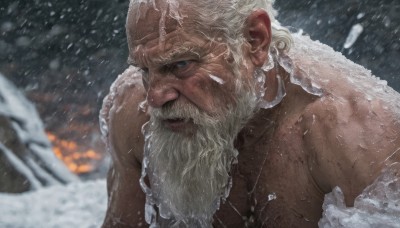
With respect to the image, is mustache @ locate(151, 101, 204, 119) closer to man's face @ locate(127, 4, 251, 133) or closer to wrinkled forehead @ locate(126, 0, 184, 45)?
man's face @ locate(127, 4, 251, 133)

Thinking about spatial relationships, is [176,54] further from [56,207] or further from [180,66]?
[56,207]

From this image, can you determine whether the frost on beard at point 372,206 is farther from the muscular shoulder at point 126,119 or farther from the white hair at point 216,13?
A: the muscular shoulder at point 126,119

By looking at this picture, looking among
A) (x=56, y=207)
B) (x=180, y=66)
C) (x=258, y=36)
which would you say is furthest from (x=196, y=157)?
(x=56, y=207)

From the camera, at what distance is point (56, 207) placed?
4742mm

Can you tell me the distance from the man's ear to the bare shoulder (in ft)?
0.71

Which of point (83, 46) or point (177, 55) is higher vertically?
point (177, 55)

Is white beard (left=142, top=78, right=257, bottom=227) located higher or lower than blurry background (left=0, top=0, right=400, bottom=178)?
higher

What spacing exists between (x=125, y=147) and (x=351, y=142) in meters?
0.88

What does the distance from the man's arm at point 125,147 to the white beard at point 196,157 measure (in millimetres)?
177

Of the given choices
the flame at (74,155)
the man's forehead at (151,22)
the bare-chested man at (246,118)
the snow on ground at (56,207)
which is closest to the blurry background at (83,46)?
the flame at (74,155)

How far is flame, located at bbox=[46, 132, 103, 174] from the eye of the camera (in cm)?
607

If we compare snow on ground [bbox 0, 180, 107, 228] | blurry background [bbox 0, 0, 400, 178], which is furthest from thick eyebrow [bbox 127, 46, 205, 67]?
blurry background [bbox 0, 0, 400, 178]

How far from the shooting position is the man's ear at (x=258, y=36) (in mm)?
2631

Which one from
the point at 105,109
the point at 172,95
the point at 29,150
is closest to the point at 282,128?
the point at 172,95
